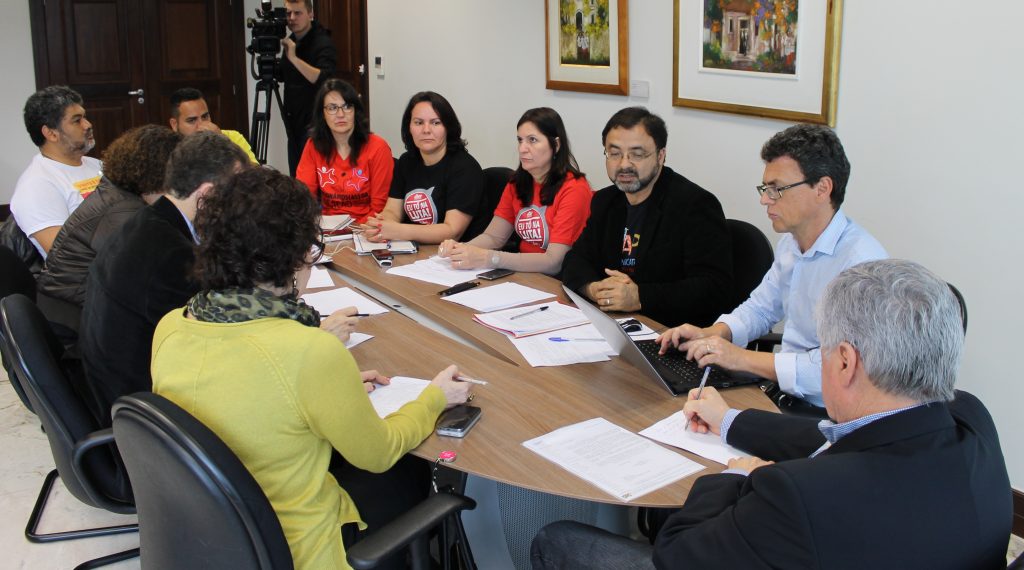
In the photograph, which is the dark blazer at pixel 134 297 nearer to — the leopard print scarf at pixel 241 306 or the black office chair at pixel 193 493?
the leopard print scarf at pixel 241 306

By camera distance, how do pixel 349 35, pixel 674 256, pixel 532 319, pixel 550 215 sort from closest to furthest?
pixel 532 319 → pixel 674 256 → pixel 550 215 → pixel 349 35

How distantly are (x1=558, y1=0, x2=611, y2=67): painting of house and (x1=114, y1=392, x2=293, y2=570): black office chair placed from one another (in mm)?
3243

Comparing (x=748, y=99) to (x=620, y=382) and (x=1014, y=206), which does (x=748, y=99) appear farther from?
(x=620, y=382)

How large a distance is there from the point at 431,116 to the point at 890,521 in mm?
2985

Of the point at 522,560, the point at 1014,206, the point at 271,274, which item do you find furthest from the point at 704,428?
the point at 1014,206

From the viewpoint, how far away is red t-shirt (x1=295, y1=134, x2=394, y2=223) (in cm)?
423

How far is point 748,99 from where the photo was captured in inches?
139

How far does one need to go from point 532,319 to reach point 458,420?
2.49ft

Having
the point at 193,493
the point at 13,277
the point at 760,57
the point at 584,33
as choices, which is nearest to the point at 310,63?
the point at 584,33

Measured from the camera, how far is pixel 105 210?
9.80 ft

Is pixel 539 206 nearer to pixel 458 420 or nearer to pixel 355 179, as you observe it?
pixel 355 179

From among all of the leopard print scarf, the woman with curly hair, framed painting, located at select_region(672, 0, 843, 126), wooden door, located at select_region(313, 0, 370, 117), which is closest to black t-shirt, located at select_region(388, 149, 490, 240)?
framed painting, located at select_region(672, 0, 843, 126)

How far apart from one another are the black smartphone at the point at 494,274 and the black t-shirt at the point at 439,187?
0.69m

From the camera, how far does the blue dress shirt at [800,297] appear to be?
2.16 m
